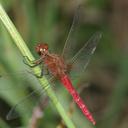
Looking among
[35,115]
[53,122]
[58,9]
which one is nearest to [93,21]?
[58,9]

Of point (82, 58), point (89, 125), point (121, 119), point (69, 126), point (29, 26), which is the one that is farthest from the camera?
point (121, 119)

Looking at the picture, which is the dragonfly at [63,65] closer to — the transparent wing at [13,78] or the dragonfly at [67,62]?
the dragonfly at [67,62]

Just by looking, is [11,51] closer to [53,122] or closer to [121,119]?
[53,122]

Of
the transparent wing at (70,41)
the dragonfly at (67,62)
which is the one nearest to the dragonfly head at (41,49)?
the dragonfly at (67,62)

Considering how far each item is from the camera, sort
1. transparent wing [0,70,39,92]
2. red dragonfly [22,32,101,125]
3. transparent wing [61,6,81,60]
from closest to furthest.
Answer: transparent wing [0,70,39,92] < red dragonfly [22,32,101,125] < transparent wing [61,6,81,60]

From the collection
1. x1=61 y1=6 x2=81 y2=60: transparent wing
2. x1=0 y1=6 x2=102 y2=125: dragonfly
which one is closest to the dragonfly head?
x1=0 y1=6 x2=102 y2=125: dragonfly

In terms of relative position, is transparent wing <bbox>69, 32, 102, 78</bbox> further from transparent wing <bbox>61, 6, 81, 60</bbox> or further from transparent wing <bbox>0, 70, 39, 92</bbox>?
transparent wing <bbox>0, 70, 39, 92</bbox>
